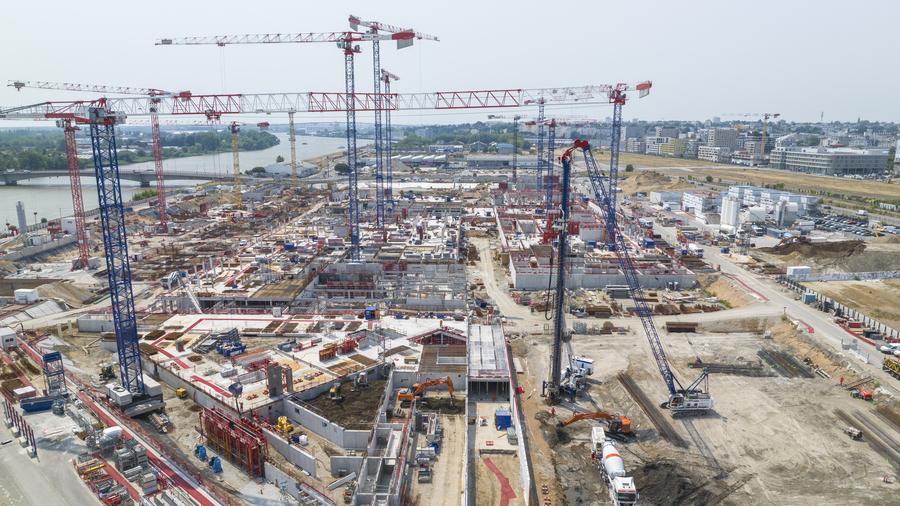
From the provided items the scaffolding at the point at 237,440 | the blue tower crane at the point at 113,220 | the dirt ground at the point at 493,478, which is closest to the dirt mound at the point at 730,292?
the dirt ground at the point at 493,478

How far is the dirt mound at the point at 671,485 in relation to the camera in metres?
15.8

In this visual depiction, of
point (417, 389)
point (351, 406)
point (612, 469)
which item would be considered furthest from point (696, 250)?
point (351, 406)

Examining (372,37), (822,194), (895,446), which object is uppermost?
(372,37)

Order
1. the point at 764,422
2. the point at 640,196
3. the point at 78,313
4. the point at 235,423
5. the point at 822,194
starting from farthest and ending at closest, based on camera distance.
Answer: the point at 640,196 < the point at 822,194 < the point at 78,313 < the point at 764,422 < the point at 235,423

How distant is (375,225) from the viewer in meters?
53.5

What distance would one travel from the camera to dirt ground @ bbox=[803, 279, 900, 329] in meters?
28.4

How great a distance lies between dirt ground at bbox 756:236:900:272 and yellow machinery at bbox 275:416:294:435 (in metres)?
35.1

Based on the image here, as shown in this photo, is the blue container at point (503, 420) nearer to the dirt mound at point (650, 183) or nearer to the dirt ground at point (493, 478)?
the dirt ground at point (493, 478)

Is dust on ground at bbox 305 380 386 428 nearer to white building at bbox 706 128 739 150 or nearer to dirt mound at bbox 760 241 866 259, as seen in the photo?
dirt mound at bbox 760 241 866 259

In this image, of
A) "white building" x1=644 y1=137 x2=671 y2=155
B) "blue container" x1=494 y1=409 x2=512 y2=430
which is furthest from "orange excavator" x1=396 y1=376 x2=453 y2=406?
"white building" x1=644 y1=137 x2=671 y2=155

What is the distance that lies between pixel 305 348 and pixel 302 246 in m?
20.9

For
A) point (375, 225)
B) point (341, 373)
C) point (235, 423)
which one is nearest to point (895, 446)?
point (341, 373)

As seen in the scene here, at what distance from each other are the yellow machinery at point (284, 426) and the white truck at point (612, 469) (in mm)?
10210

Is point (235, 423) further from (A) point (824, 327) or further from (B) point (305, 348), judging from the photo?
(A) point (824, 327)
